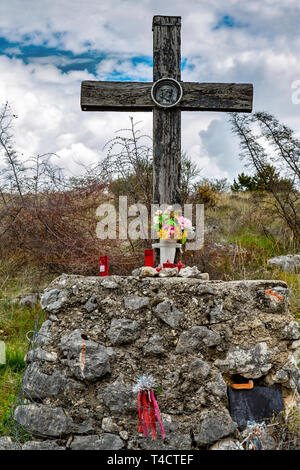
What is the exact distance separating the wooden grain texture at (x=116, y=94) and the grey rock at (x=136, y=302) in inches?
111

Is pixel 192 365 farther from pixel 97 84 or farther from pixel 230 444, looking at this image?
pixel 97 84

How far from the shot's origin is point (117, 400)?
2.86 meters

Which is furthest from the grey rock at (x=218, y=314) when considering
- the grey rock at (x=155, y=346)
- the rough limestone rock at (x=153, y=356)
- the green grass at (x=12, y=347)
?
the green grass at (x=12, y=347)

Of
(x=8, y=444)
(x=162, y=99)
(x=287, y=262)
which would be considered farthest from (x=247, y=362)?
(x=287, y=262)

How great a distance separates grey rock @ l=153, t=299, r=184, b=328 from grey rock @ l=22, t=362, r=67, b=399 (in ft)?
2.56

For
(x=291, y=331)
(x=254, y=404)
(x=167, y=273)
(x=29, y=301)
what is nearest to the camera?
(x=254, y=404)

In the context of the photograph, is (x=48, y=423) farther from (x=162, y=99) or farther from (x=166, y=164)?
(x=162, y=99)

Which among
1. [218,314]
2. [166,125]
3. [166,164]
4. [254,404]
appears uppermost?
[166,125]

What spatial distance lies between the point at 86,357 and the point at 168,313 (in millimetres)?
640

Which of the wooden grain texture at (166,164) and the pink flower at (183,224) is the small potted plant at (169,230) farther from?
the wooden grain texture at (166,164)

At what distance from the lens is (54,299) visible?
326cm

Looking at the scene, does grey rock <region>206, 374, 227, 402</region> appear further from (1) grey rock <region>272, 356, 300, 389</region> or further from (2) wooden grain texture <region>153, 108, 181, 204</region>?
(2) wooden grain texture <region>153, 108, 181, 204</region>
